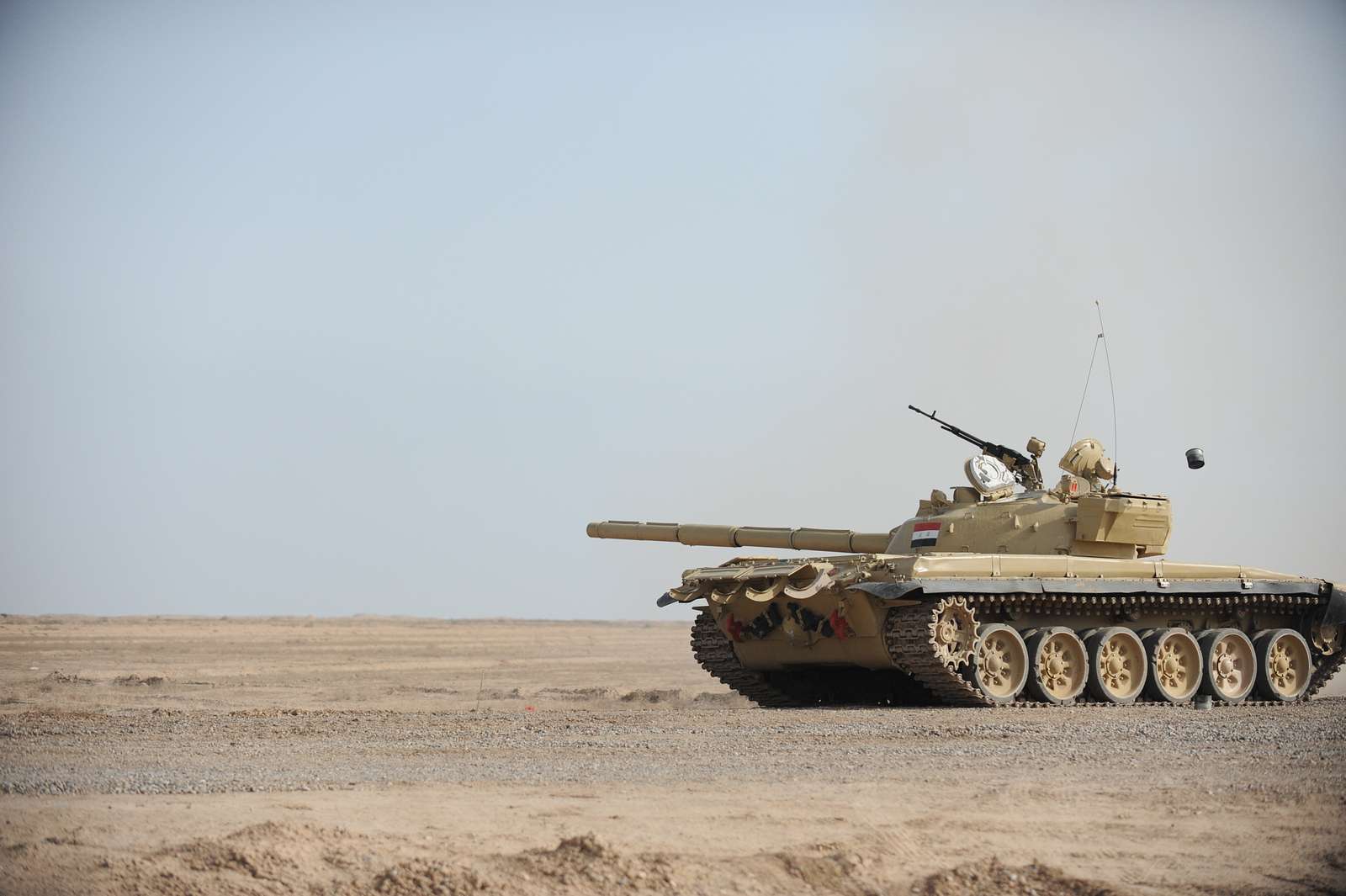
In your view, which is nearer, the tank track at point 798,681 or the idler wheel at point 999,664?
the idler wheel at point 999,664

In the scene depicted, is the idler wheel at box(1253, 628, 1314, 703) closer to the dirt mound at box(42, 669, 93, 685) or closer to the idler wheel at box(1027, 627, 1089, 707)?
the idler wheel at box(1027, 627, 1089, 707)

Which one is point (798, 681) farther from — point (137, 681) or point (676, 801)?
point (137, 681)

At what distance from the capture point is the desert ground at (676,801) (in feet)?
30.0

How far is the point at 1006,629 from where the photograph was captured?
1905 centimetres

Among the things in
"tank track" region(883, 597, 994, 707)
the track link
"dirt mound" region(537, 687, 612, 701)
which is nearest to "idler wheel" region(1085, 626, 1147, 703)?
the track link

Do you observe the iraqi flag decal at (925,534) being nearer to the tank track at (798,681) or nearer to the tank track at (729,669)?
the tank track at (798,681)

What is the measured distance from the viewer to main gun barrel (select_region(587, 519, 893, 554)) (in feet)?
75.3

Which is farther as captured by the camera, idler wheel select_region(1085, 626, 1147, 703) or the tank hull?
idler wheel select_region(1085, 626, 1147, 703)

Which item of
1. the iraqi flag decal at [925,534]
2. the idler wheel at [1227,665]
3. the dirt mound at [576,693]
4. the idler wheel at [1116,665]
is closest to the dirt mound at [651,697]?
the dirt mound at [576,693]

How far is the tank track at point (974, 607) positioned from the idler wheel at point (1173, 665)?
9.3 inches

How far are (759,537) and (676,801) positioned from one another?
12.5 m

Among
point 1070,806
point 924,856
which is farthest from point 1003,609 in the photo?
point 924,856

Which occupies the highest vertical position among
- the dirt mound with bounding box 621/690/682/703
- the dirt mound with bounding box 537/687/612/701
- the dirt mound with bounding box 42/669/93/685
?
the dirt mound with bounding box 42/669/93/685

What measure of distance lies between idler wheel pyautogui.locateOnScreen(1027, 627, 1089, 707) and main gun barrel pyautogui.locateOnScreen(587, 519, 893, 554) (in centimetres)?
348
